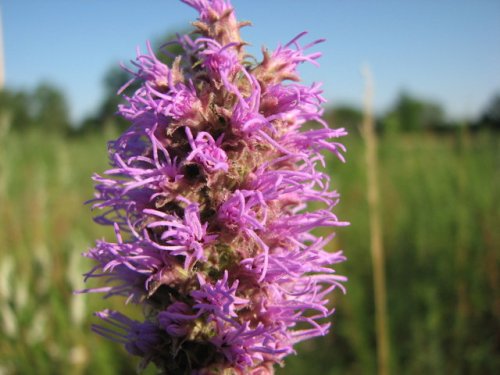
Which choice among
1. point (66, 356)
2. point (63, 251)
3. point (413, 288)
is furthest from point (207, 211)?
point (63, 251)

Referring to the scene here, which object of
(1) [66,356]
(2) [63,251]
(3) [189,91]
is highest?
(3) [189,91]

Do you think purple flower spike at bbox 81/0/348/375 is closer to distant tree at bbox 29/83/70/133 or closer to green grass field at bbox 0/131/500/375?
green grass field at bbox 0/131/500/375

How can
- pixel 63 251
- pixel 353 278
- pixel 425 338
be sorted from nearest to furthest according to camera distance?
pixel 425 338, pixel 353 278, pixel 63 251

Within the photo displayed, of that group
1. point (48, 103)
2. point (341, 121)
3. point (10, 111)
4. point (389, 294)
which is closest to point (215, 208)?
point (389, 294)

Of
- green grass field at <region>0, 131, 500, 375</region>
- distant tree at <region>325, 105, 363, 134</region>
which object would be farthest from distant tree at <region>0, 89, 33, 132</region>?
distant tree at <region>325, 105, 363, 134</region>

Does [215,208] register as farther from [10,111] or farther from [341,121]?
[10,111]

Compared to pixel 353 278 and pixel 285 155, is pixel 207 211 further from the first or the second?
pixel 353 278

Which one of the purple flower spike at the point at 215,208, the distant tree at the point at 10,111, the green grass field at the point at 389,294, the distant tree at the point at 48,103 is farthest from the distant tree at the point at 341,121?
the distant tree at the point at 48,103
